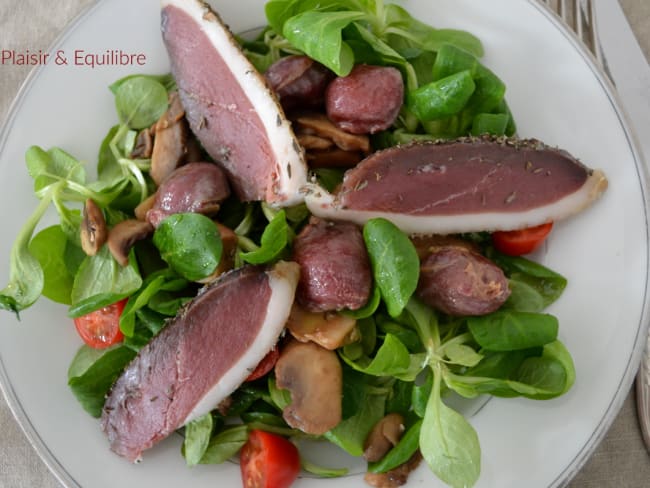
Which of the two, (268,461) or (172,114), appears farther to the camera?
(172,114)

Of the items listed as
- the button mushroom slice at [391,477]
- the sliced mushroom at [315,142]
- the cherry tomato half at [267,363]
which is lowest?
the button mushroom slice at [391,477]

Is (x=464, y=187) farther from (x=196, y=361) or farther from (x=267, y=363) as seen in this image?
(x=196, y=361)

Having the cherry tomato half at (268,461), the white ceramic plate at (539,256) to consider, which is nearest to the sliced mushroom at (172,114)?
the white ceramic plate at (539,256)

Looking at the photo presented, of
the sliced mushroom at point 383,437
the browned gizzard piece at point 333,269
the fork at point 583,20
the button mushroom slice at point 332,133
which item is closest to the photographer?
the browned gizzard piece at point 333,269

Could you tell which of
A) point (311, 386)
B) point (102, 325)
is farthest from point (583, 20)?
point (102, 325)

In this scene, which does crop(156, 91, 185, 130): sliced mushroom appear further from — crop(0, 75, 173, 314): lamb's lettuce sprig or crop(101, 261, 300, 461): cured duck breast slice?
crop(101, 261, 300, 461): cured duck breast slice

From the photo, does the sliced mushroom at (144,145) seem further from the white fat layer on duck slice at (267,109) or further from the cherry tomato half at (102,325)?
the cherry tomato half at (102,325)
